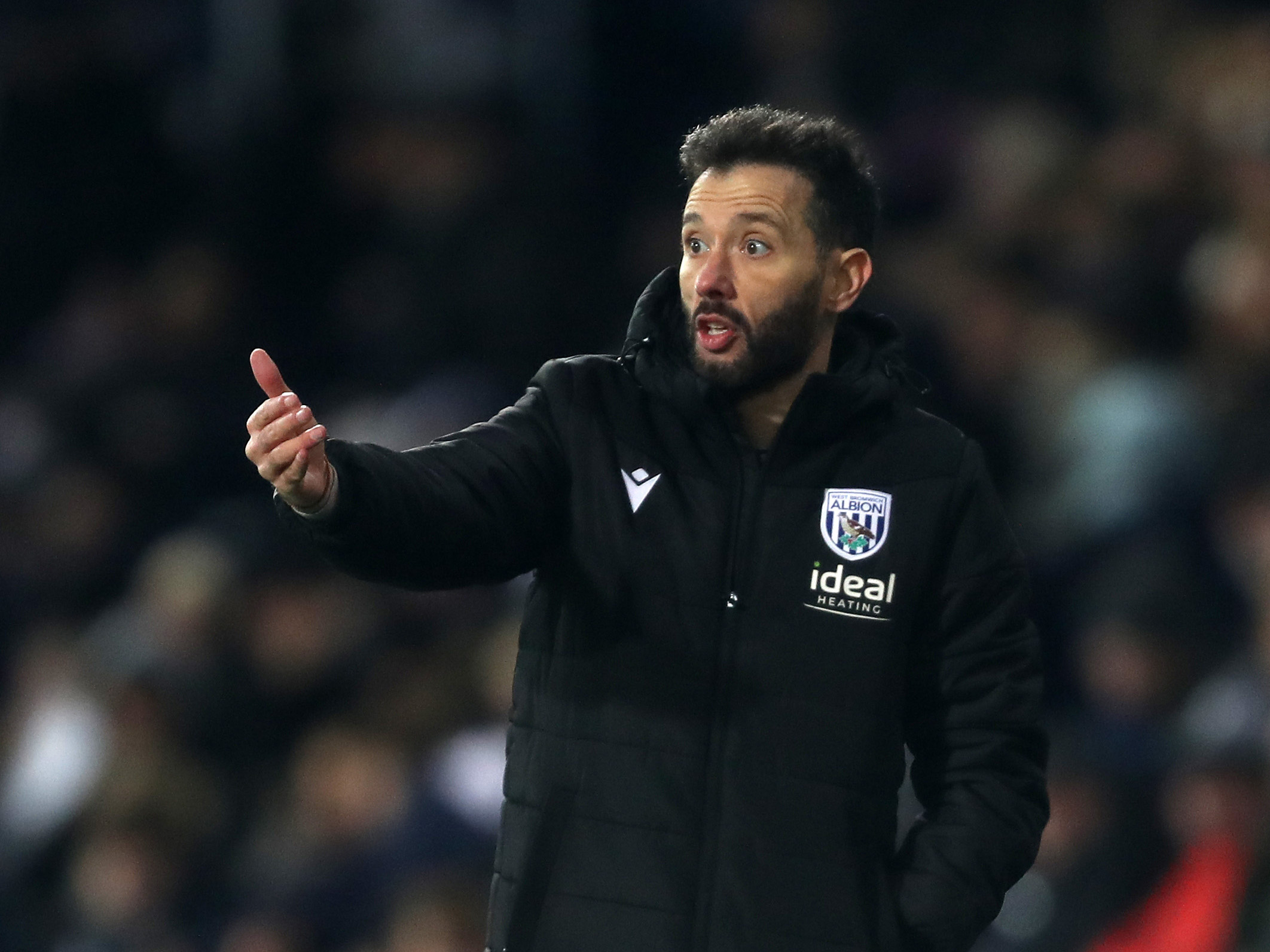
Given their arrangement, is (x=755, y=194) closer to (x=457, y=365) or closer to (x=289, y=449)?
(x=289, y=449)

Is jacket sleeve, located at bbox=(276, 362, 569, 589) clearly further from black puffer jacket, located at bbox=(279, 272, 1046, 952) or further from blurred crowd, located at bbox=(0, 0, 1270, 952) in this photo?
blurred crowd, located at bbox=(0, 0, 1270, 952)

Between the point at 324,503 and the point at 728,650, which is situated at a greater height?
the point at 324,503

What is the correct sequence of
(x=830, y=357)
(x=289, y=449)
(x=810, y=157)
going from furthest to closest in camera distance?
1. (x=830, y=357)
2. (x=810, y=157)
3. (x=289, y=449)

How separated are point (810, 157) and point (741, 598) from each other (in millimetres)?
668

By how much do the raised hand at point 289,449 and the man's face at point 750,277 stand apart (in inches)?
24.7

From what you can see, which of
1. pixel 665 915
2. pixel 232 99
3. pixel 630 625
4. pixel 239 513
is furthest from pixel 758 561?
pixel 232 99

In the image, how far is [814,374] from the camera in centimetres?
284

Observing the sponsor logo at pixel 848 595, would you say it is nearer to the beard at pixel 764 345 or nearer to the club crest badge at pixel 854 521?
the club crest badge at pixel 854 521

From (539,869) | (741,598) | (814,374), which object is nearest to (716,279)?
(814,374)

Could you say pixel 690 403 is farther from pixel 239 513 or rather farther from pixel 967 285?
pixel 239 513

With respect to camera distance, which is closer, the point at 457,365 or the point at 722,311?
the point at 722,311

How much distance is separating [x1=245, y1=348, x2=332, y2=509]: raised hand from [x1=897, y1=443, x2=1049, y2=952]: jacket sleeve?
36.6 inches

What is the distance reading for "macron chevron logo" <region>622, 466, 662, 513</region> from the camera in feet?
9.23

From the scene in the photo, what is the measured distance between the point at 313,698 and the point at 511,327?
5.46 feet
